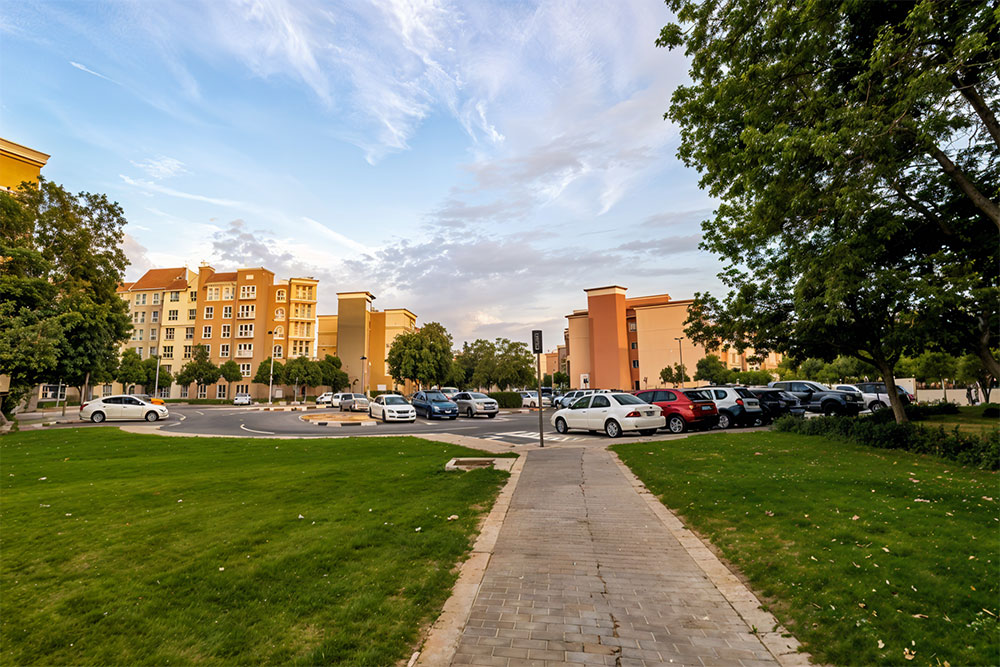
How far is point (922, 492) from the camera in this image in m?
7.39

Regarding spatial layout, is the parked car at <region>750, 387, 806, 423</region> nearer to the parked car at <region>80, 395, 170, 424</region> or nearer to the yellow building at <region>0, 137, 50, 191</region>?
the parked car at <region>80, 395, 170, 424</region>

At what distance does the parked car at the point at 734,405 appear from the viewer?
21.0 m

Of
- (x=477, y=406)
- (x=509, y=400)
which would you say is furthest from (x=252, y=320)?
(x=477, y=406)

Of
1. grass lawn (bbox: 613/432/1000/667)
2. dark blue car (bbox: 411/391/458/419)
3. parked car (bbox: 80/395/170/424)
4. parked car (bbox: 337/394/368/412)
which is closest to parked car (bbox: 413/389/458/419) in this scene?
dark blue car (bbox: 411/391/458/419)

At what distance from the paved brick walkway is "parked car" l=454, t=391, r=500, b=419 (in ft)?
86.0

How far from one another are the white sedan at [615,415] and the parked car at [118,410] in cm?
2550

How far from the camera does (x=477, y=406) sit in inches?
1307

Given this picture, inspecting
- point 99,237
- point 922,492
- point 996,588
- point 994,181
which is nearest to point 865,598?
point 996,588

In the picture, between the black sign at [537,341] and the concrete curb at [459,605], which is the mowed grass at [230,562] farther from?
the black sign at [537,341]

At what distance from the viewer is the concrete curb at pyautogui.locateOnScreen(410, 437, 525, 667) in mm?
3202

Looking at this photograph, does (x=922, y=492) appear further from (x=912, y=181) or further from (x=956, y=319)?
(x=912, y=181)

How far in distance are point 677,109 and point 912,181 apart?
598 cm

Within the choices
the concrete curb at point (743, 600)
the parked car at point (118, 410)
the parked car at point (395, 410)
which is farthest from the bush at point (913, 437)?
the parked car at point (118, 410)

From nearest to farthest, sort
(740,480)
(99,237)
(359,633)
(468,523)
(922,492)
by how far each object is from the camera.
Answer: (359,633)
(468,523)
(922,492)
(740,480)
(99,237)
